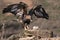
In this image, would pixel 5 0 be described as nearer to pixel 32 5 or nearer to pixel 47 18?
pixel 32 5

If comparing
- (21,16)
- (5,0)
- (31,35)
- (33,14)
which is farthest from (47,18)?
(31,35)

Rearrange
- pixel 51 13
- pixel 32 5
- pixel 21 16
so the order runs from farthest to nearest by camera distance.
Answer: pixel 32 5 → pixel 51 13 → pixel 21 16

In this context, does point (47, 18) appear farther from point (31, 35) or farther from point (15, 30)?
point (31, 35)

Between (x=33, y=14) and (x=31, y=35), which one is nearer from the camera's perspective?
(x=31, y=35)

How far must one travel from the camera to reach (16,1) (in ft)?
36.4

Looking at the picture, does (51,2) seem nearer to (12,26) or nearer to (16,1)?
(16,1)

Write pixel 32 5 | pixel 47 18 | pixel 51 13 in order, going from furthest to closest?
pixel 32 5 → pixel 51 13 → pixel 47 18

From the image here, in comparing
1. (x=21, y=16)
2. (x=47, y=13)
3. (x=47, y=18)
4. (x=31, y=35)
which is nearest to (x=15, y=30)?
(x=31, y=35)

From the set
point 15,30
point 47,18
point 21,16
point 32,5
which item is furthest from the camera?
point 32,5

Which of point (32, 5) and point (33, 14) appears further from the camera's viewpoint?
point (32, 5)

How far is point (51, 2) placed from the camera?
11.0 metres

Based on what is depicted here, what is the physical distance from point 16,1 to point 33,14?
6.34 feet

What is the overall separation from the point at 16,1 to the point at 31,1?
0.62 m

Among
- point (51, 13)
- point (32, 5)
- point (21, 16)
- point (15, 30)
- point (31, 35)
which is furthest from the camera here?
point (32, 5)
